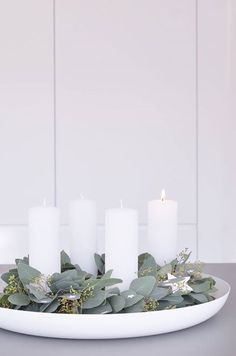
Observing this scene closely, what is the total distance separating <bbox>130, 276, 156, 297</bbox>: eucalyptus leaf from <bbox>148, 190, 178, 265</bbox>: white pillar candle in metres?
0.16

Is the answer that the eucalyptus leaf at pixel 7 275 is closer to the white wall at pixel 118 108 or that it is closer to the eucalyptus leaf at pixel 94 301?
the eucalyptus leaf at pixel 94 301

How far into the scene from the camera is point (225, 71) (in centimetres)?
263

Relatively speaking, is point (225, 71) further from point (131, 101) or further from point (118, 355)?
point (118, 355)

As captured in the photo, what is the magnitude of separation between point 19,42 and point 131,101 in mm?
523

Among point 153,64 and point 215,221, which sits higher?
point 153,64

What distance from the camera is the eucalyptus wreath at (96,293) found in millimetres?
863

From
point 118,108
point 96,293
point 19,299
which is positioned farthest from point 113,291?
point 118,108

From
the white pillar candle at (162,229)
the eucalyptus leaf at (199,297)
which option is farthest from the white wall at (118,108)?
the eucalyptus leaf at (199,297)

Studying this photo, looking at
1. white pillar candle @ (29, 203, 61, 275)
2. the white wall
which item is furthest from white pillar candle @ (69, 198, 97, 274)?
the white wall

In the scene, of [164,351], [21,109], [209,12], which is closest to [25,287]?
[164,351]

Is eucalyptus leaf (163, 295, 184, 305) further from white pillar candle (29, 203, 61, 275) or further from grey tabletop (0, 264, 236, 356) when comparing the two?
white pillar candle (29, 203, 61, 275)

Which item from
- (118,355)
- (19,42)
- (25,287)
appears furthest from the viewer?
(19,42)

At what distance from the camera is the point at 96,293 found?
0.87 meters

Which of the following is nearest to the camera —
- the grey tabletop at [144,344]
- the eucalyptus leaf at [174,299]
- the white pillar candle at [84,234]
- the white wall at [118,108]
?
the grey tabletop at [144,344]
